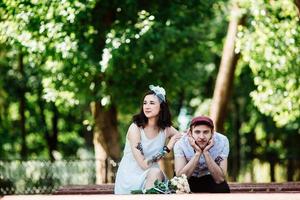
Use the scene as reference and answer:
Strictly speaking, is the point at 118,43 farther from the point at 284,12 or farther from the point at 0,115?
the point at 0,115

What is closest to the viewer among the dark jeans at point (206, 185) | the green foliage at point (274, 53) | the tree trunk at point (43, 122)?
the dark jeans at point (206, 185)

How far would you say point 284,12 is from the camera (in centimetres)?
1327

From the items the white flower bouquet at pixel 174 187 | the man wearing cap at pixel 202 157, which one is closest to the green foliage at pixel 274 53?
the man wearing cap at pixel 202 157

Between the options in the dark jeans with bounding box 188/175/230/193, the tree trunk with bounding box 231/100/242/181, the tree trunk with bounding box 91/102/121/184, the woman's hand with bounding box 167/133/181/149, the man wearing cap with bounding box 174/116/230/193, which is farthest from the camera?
the tree trunk with bounding box 231/100/242/181

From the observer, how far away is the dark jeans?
680 cm

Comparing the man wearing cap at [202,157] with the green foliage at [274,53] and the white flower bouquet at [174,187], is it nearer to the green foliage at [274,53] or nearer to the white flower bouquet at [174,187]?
the white flower bouquet at [174,187]

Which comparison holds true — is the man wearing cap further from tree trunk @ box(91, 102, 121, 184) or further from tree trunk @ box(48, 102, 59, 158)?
tree trunk @ box(48, 102, 59, 158)

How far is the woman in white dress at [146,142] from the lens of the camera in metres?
7.07

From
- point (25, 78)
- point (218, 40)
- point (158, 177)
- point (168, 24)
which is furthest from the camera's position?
point (25, 78)

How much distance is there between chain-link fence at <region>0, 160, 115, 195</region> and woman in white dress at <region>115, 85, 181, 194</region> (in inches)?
435

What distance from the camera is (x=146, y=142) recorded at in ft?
Answer: 23.5
